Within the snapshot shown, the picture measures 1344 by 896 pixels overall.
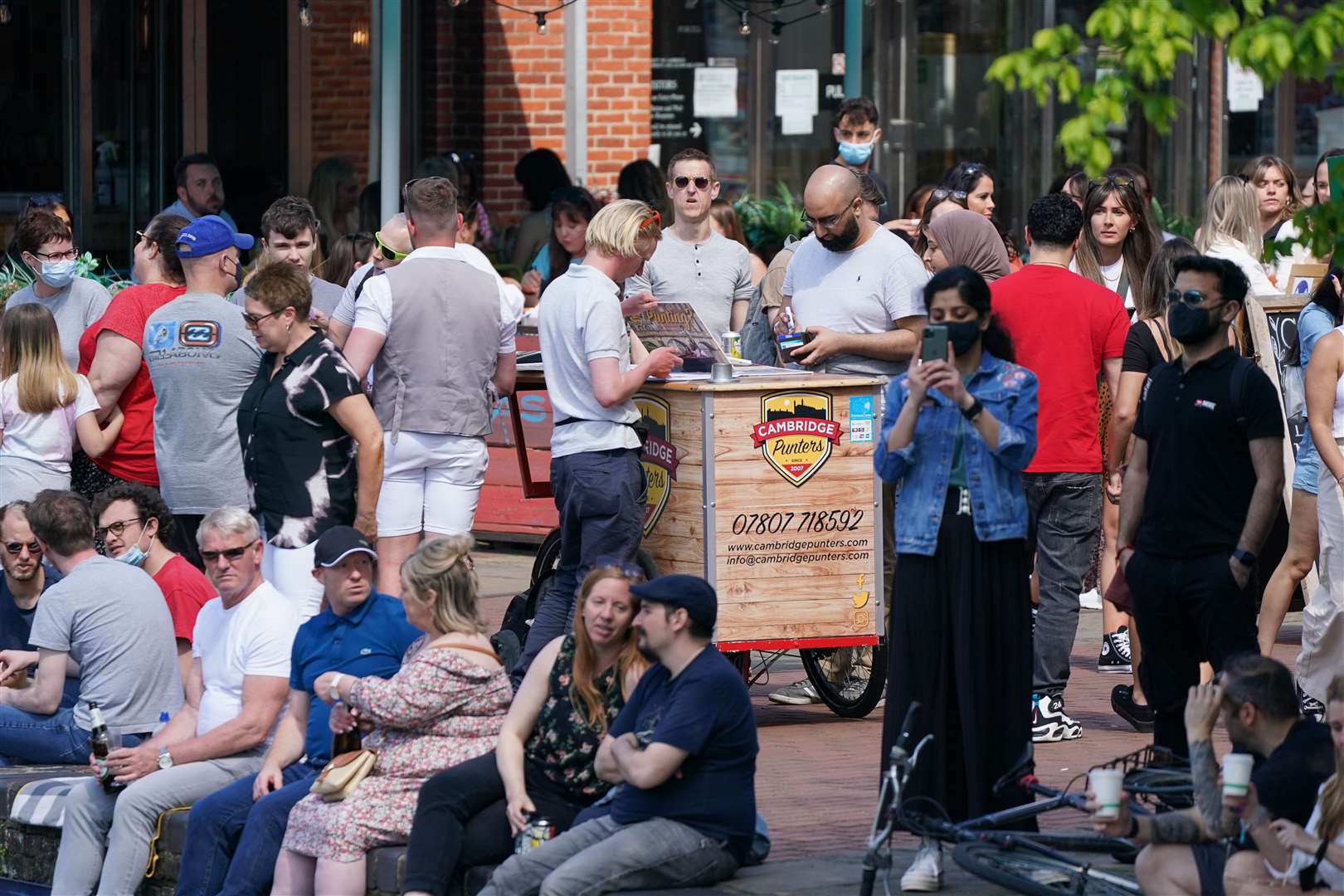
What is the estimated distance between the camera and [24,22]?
15445 mm

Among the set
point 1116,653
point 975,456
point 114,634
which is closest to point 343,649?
point 114,634

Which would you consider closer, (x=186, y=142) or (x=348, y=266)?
(x=348, y=266)

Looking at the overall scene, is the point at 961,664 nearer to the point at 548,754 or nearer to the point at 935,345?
the point at 935,345

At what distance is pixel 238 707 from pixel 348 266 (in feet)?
11.7

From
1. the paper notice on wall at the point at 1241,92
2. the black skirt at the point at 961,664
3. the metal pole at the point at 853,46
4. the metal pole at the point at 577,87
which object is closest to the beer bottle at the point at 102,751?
the black skirt at the point at 961,664

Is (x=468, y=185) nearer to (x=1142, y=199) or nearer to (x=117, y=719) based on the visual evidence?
(x=1142, y=199)

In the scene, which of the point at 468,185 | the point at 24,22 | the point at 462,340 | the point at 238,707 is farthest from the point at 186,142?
the point at 238,707

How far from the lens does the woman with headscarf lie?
9094 mm

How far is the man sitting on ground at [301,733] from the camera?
690 cm

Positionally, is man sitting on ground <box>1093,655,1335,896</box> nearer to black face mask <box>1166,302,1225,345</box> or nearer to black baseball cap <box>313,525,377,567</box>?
black face mask <box>1166,302,1225,345</box>

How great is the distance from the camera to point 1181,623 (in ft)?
21.5

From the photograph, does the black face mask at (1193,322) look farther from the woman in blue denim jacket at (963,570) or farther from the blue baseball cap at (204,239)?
the blue baseball cap at (204,239)

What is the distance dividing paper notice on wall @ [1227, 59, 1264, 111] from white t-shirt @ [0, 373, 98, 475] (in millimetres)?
12666

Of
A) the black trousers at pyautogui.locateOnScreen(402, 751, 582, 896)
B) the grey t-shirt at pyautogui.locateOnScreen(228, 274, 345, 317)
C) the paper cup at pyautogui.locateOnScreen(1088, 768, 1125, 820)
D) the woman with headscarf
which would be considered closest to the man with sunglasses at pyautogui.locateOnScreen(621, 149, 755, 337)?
the woman with headscarf
